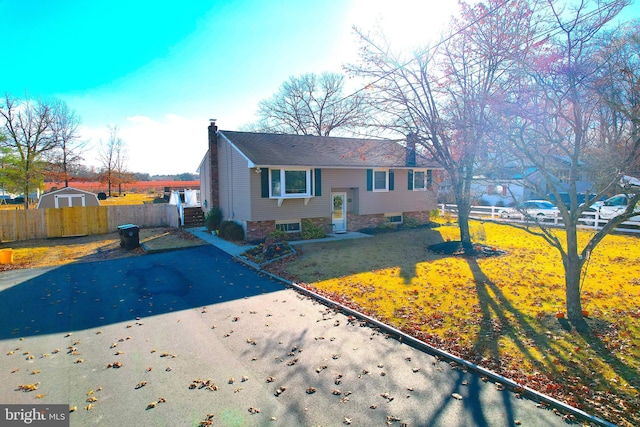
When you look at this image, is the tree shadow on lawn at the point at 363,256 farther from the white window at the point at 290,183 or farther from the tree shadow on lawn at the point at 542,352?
the tree shadow on lawn at the point at 542,352

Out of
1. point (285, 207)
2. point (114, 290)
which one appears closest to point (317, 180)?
point (285, 207)

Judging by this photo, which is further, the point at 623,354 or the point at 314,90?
the point at 314,90

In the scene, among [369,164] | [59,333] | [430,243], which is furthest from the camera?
[369,164]

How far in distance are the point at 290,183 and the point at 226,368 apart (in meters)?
12.2

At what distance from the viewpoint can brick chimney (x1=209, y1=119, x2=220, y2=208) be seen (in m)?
20.0

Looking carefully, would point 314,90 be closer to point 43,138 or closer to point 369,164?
point 369,164

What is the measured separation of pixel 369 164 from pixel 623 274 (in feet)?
38.8

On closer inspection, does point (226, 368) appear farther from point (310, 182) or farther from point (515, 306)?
point (310, 182)

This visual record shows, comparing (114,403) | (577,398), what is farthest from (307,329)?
(577,398)

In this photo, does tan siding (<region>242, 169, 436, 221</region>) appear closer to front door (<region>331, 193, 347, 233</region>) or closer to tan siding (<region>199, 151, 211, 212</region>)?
front door (<region>331, 193, 347, 233</region>)

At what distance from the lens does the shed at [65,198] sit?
94.5 feet

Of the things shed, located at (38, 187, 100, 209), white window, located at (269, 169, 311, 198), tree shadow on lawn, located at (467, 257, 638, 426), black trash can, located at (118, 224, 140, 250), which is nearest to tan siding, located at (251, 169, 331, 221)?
white window, located at (269, 169, 311, 198)

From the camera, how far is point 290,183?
16953 mm

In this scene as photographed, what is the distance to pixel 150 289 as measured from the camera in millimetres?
A: 9844
